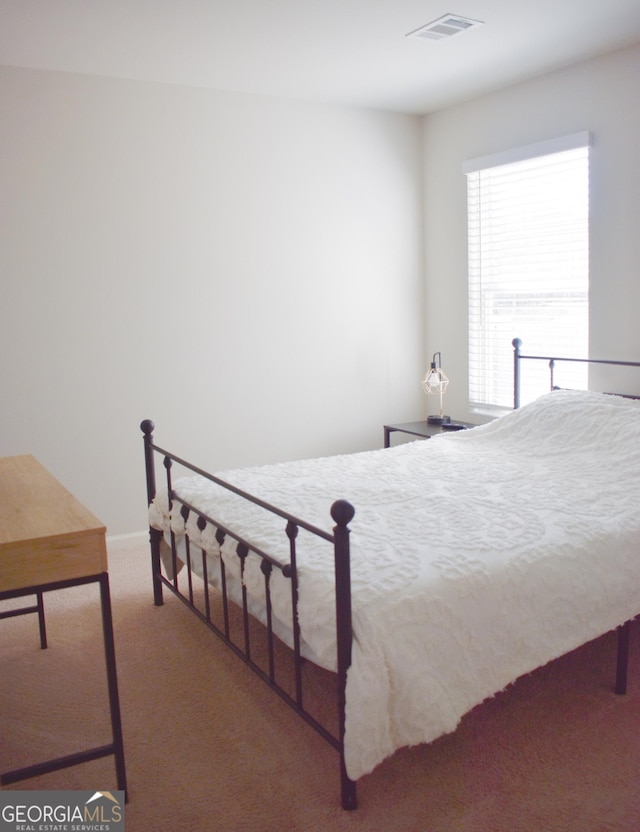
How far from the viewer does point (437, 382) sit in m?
4.63

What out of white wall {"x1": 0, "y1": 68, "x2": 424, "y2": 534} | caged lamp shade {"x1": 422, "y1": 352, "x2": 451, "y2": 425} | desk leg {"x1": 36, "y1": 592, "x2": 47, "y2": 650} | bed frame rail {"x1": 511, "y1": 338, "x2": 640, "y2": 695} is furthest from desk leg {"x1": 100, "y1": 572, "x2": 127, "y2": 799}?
caged lamp shade {"x1": 422, "y1": 352, "x2": 451, "y2": 425}

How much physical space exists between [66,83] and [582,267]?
8.98 feet

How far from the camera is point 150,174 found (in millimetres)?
3943

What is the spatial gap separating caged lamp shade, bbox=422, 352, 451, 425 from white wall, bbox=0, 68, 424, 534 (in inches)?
6.9

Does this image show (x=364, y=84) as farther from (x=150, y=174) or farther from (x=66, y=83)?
(x=66, y=83)

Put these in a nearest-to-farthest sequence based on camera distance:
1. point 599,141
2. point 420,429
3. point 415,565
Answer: point 415,565 → point 599,141 → point 420,429

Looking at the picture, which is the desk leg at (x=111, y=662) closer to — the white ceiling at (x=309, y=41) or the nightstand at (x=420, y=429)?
the white ceiling at (x=309, y=41)

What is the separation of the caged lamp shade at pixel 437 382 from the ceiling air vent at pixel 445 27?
1794mm

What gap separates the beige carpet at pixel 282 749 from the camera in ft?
6.21

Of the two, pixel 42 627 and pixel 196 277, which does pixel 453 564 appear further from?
pixel 196 277

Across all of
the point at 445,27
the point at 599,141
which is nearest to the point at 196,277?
the point at 445,27

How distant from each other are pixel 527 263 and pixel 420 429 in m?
1.12

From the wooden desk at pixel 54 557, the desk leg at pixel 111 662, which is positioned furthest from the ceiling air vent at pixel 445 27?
the desk leg at pixel 111 662

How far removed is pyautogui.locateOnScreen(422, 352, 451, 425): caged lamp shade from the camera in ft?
14.9
